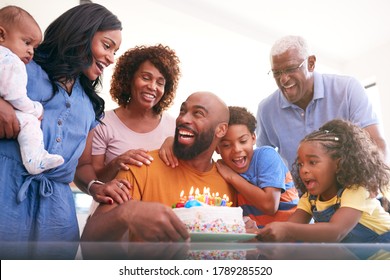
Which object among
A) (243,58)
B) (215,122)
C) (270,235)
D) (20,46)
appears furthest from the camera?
(243,58)

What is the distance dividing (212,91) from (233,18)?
28 cm

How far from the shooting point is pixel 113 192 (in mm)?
1050

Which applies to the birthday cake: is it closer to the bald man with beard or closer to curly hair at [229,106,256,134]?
the bald man with beard

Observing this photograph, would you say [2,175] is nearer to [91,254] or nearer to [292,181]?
[91,254]

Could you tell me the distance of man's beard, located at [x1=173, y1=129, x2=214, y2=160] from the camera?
1171mm

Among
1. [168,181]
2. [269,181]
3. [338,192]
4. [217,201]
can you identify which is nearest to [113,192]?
[168,181]

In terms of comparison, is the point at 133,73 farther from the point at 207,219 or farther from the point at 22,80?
the point at 207,219

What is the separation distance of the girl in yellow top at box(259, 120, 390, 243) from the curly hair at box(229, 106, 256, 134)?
0.47 ft

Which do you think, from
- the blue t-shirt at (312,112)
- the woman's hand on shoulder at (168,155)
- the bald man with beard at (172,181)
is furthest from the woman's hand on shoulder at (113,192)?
the blue t-shirt at (312,112)

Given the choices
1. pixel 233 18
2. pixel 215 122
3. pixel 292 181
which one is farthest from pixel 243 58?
pixel 292 181

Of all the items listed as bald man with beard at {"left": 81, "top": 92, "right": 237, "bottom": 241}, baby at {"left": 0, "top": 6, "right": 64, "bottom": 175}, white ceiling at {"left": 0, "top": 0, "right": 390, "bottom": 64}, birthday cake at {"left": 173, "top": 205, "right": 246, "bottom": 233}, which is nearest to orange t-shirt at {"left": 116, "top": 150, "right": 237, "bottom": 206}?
bald man with beard at {"left": 81, "top": 92, "right": 237, "bottom": 241}

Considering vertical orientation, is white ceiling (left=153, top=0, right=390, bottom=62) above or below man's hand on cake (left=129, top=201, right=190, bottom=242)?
above
